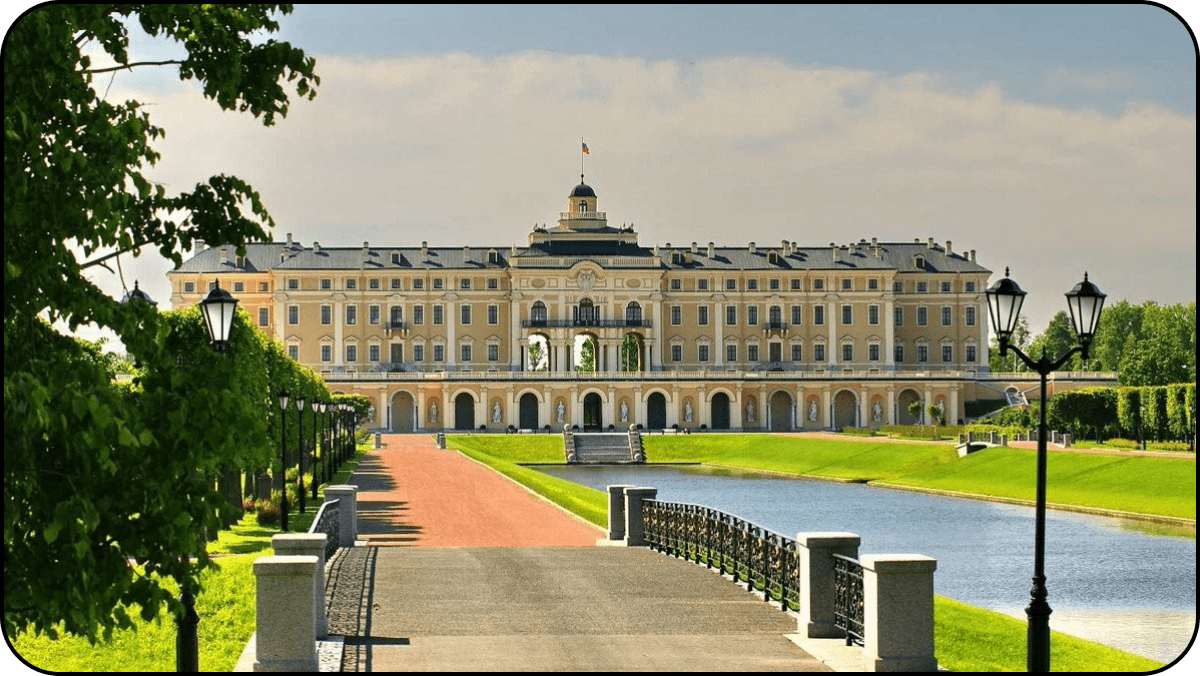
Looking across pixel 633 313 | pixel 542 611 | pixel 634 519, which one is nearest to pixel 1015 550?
pixel 634 519

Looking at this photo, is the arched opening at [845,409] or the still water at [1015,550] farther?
the arched opening at [845,409]

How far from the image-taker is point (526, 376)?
354 feet

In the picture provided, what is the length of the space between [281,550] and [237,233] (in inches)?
218

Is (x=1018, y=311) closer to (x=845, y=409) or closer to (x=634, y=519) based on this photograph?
(x=634, y=519)

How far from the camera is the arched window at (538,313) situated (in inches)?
4537

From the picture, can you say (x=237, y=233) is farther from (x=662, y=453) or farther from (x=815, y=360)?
(x=815, y=360)

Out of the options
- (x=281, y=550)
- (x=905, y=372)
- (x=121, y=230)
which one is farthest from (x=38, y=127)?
(x=905, y=372)

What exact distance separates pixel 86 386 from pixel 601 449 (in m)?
82.4

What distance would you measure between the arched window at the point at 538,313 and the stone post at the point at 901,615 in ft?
335

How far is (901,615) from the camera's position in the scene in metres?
13.2

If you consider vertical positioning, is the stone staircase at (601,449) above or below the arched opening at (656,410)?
below

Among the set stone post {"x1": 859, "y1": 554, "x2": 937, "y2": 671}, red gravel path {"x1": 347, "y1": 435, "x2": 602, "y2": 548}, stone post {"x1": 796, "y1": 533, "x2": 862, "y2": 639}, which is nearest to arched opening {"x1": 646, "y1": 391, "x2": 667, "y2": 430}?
red gravel path {"x1": 347, "y1": 435, "x2": 602, "y2": 548}

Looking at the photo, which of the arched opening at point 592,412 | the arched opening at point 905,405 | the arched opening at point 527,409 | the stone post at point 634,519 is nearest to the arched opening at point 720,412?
the arched opening at point 592,412

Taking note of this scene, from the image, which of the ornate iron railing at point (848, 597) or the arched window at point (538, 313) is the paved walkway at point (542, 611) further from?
the arched window at point (538, 313)
